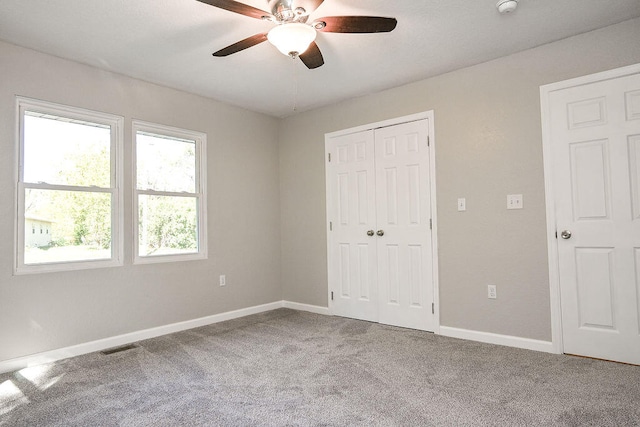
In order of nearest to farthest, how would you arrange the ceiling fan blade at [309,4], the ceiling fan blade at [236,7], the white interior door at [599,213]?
the ceiling fan blade at [236,7], the ceiling fan blade at [309,4], the white interior door at [599,213]

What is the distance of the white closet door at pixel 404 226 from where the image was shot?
381 cm

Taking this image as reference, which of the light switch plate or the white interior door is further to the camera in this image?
the light switch plate

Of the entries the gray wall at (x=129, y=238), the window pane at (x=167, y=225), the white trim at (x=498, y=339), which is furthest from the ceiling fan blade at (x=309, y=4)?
the white trim at (x=498, y=339)

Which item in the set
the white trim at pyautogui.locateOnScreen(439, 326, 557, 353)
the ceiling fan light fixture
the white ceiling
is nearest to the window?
the white ceiling

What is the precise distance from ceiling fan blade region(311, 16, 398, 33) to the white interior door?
179 cm

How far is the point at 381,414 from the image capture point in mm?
2117

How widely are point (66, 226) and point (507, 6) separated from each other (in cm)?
382

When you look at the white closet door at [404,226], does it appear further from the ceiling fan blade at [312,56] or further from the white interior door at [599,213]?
the ceiling fan blade at [312,56]

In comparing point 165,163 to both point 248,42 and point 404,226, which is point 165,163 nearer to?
point 248,42

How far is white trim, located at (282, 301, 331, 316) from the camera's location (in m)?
4.63

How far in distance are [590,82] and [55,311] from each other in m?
4.66

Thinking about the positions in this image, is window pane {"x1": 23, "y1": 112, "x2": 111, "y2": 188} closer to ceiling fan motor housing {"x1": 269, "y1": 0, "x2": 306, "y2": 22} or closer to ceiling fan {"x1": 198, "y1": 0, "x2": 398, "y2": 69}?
ceiling fan {"x1": 198, "y1": 0, "x2": 398, "y2": 69}

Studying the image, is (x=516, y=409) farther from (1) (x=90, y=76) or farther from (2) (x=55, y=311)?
(1) (x=90, y=76)

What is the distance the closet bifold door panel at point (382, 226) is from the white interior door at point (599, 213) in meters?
1.14
